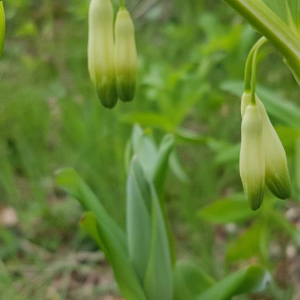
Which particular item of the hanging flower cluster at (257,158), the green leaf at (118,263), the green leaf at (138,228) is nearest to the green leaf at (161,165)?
the green leaf at (138,228)

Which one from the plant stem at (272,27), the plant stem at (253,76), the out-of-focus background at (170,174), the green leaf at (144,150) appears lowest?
the out-of-focus background at (170,174)

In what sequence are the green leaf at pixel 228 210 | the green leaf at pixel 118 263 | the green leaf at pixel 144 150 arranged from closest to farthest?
the green leaf at pixel 118 263 < the green leaf at pixel 144 150 < the green leaf at pixel 228 210

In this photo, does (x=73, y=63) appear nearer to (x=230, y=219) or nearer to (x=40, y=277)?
(x=40, y=277)

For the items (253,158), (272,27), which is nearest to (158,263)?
(253,158)

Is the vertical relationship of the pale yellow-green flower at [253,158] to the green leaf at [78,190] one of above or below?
above

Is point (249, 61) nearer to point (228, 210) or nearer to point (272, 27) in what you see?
point (272, 27)

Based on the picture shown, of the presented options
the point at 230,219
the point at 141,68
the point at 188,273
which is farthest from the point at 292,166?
the point at 141,68

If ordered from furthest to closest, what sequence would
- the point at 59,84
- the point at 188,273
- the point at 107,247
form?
the point at 59,84
the point at 188,273
the point at 107,247

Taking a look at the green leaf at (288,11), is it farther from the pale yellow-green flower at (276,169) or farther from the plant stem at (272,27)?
the pale yellow-green flower at (276,169)
